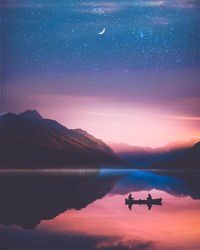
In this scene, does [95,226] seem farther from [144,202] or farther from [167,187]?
[167,187]

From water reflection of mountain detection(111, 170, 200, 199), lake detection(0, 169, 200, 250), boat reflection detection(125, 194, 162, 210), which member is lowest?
lake detection(0, 169, 200, 250)

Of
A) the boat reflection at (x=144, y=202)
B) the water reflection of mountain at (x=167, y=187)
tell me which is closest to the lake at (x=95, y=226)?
the boat reflection at (x=144, y=202)

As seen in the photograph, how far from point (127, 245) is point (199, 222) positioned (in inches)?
436

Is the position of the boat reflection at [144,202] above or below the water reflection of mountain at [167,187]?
below

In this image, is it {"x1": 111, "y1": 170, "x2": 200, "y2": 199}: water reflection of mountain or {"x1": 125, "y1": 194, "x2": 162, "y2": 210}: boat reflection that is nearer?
{"x1": 125, "y1": 194, "x2": 162, "y2": 210}: boat reflection

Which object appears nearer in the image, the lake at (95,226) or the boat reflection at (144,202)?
the lake at (95,226)

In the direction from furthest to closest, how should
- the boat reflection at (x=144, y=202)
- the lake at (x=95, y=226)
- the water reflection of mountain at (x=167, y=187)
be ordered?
the water reflection of mountain at (x=167, y=187), the boat reflection at (x=144, y=202), the lake at (x=95, y=226)

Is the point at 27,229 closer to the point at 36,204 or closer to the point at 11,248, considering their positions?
the point at 11,248

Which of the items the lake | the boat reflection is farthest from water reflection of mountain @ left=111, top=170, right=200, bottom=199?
the lake

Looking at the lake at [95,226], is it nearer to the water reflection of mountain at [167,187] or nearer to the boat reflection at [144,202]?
the boat reflection at [144,202]

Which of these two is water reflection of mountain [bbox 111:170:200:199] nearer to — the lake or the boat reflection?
the boat reflection

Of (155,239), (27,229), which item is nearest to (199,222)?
(155,239)

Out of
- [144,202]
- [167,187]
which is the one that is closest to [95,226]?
[144,202]

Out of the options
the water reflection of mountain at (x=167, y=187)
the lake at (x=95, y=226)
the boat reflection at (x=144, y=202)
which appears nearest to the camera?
the lake at (x=95, y=226)
